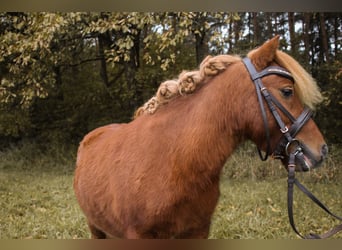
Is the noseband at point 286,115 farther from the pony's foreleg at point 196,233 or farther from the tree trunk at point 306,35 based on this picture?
the tree trunk at point 306,35

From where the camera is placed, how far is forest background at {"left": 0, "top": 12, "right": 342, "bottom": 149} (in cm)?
639

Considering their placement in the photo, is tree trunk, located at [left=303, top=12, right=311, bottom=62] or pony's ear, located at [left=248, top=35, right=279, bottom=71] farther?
tree trunk, located at [left=303, top=12, right=311, bottom=62]

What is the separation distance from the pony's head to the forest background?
3628 mm

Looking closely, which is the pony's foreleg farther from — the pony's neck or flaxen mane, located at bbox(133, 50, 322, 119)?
flaxen mane, located at bbox(133, 50, 322, 119)

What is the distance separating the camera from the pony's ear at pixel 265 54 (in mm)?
1777

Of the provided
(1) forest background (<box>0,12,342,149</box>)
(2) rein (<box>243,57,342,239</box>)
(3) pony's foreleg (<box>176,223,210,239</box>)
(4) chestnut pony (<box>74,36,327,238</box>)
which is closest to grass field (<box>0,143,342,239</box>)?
(1) forest background (<box>0,12,342,149</box>)

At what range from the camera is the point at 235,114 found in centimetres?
183

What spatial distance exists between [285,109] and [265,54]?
0.97 ft

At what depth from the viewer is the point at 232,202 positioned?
543 cm

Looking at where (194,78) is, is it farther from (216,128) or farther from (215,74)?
(216,128)

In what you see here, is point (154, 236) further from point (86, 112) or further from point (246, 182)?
point (86, 112)

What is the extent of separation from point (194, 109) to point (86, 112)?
26.9ft

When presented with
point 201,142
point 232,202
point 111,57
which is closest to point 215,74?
point 201,142

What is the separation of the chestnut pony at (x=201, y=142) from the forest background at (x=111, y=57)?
11.6 feet
